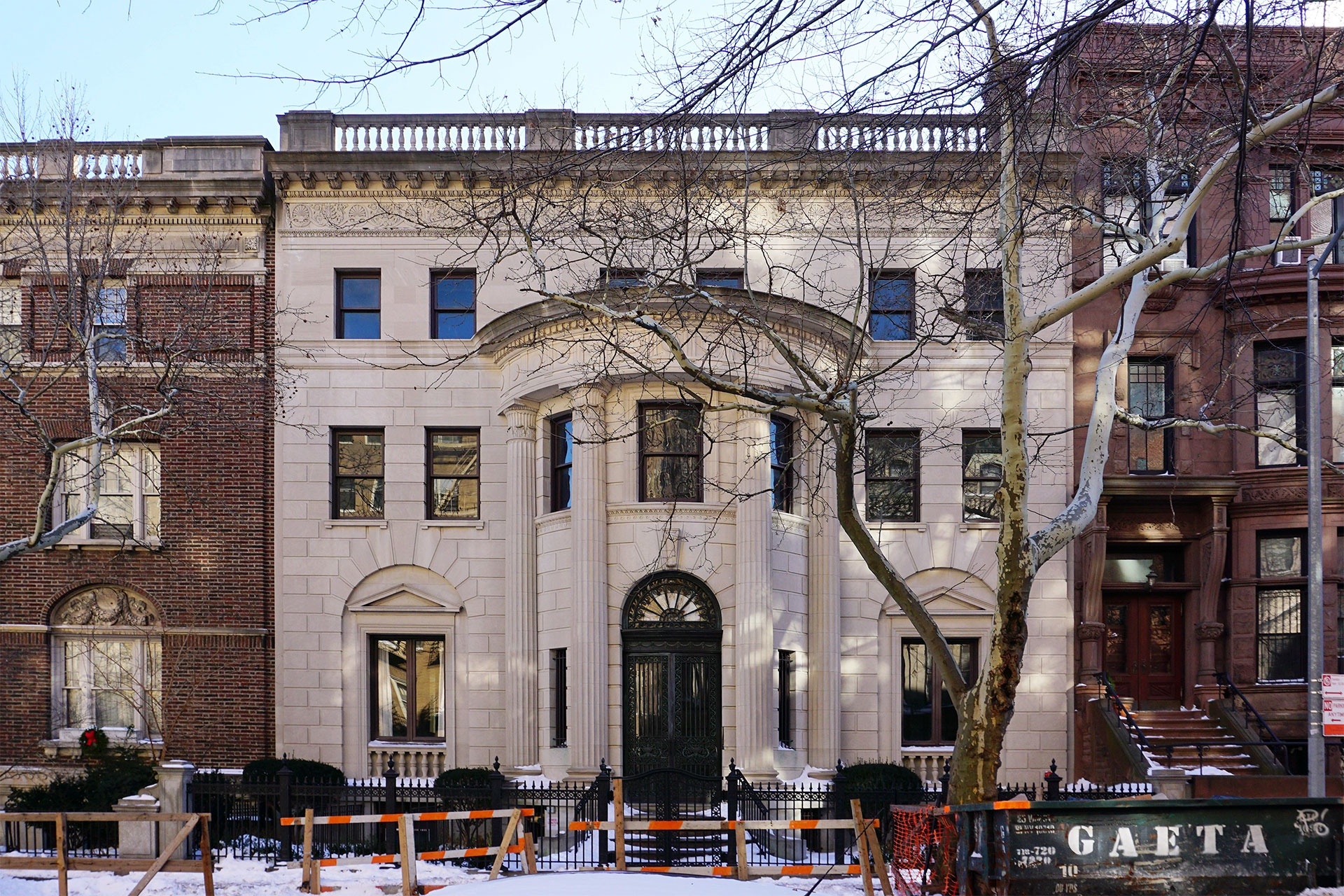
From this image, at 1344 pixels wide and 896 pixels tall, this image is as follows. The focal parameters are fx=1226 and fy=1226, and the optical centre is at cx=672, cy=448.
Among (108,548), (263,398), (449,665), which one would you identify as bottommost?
Result: (449,665)

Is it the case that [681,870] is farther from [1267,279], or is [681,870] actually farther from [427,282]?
[1267,279]

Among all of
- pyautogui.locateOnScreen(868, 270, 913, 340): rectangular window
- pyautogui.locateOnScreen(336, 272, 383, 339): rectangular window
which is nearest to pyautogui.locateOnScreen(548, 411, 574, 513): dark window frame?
pyautogui.locateOnScreen(336, 272, 383, 339): rectangular window

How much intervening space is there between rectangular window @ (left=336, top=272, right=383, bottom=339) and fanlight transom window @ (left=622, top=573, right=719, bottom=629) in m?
7.44

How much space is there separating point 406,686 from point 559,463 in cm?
533

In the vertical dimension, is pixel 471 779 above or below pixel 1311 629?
below

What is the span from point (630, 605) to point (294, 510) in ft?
22.6

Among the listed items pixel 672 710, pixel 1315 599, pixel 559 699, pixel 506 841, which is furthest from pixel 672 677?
pixel 1315 599

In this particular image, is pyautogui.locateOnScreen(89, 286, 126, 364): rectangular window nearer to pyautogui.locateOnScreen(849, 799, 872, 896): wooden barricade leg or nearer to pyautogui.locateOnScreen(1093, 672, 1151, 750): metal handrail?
pyautogui.locateOnScreen(849, 799, 872, 896): wooden barricade leg

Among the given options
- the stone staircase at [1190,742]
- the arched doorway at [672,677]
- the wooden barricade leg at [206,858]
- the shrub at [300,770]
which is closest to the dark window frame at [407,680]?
the shrub at [300,770]

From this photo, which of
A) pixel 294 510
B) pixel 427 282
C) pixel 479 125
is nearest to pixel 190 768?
pixel 294 510

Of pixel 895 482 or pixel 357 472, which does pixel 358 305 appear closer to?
pixel 357 472

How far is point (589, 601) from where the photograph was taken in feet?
68.5

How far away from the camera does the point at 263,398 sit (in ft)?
76.6

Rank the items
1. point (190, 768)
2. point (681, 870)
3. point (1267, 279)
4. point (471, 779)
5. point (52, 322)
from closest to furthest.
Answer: point (681, 870)
point (190, 768)
point (471, 779)
point (1267, 279)
point (52, 322)
